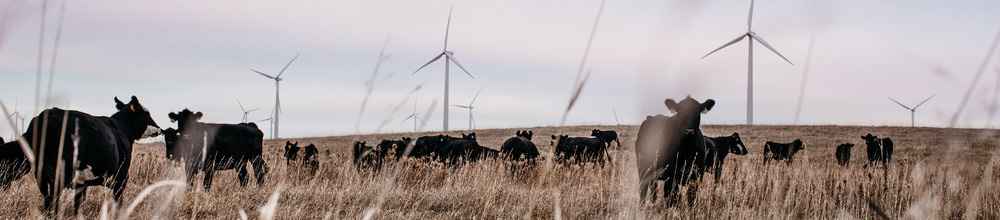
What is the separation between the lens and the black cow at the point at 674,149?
8336mm

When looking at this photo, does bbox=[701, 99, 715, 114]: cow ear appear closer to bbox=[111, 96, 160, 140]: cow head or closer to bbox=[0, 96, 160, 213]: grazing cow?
bbox=[0, 96, 160, 213]: grazing cow

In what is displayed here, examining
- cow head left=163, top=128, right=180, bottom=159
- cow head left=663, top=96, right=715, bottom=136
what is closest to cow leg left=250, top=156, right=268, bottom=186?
cow head left=163, top=128, right=180, bottom=159

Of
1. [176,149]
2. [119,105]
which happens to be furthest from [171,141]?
[119,105]

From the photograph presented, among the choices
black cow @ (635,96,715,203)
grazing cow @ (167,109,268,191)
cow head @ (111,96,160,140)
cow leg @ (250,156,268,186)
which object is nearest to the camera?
cow head @ (111,96,160,140)

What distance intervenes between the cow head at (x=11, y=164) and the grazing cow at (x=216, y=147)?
2372 millimetres

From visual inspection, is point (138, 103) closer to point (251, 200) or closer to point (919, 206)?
point (251, 200)

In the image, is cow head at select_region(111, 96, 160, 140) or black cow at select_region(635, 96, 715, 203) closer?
cow head at select_region(111, 96, 160, 140)

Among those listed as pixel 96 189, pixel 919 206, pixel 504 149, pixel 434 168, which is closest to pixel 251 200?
pixel 96 189

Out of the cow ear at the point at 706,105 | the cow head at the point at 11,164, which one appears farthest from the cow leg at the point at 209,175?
the cow ear at the point at 706,105

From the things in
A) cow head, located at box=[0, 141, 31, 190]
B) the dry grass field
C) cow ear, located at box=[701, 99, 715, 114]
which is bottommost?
the dry grass field

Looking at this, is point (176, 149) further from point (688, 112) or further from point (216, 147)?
point (688, 112)

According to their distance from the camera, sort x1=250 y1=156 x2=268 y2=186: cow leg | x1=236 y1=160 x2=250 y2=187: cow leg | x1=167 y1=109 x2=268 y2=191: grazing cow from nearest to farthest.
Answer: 1. x1=167 y1=109 x2=268 y2=191: grazing cow
2. x1=236 y1=160 x2=250 y2=187: cow leg
3. x1=250 y1=156 x2=268 y2=186: cow leg

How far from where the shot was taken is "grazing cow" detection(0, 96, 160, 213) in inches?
244

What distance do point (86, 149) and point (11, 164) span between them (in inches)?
76.7
